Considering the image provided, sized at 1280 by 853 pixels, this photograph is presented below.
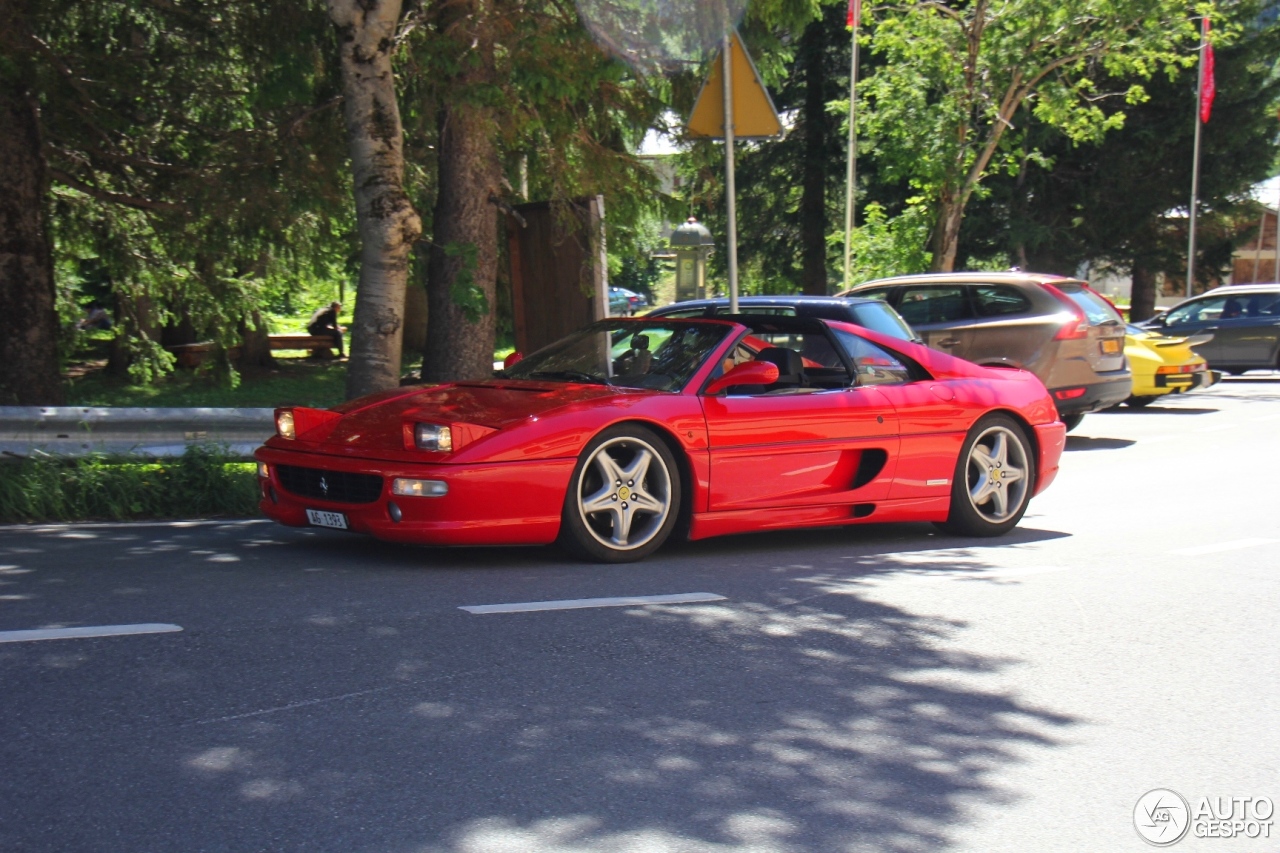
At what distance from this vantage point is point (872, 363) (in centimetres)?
833

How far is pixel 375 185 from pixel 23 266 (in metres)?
3.55

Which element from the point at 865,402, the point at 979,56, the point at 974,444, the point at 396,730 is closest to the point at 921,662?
the point at 396,730

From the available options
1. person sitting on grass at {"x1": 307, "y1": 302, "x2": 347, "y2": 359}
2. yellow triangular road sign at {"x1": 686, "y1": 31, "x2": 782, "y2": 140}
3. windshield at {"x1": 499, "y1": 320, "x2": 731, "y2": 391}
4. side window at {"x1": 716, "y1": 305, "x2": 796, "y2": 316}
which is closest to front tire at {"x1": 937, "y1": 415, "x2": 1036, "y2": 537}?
windshield at {"x1": 499, "y1": 320, "x2": 731, "y2": 391}

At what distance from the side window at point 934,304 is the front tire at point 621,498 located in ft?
26.5

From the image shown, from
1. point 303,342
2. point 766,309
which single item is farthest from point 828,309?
point 303,342

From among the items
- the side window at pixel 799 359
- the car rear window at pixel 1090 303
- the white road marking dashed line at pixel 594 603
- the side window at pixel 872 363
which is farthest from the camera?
the car rear window at pixel 1090 303

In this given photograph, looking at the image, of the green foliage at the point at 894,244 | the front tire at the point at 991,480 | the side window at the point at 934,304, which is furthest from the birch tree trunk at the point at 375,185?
the green foliage at the point at 894,244

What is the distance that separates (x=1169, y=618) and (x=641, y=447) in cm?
262

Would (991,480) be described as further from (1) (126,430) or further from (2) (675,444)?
(1) (126,430)

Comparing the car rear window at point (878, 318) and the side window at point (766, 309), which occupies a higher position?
the side window at point (766, 309)

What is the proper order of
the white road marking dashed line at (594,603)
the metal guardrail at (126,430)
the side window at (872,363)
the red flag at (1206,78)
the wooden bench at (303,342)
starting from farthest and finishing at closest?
1. the red flag at (1206,78)
2. the wooden bench at (303,342)
3. the metal guardrail at (126,430)
4. the side window at (872,363)
5. the white road marking dashed line at (594,603)

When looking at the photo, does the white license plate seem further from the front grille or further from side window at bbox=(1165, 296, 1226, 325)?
side window at bbox=(1165, 296, 1226, 325)

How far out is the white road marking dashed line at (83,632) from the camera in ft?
17.1

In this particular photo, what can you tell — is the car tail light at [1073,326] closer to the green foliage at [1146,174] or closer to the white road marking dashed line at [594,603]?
the white road marking dashed line at [594,603]
